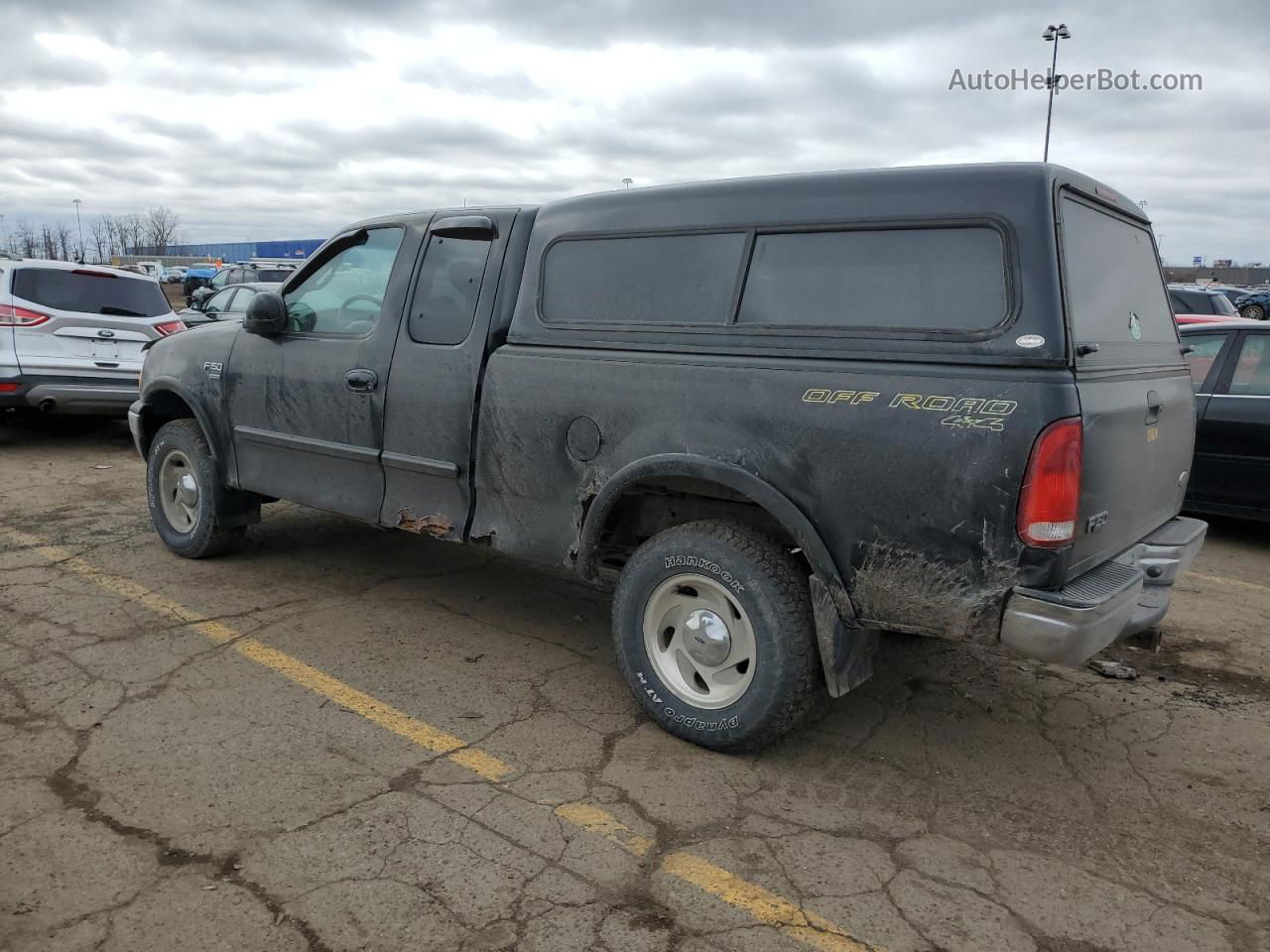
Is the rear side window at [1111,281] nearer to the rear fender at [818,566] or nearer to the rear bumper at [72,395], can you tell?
the rear fender at [818,566]

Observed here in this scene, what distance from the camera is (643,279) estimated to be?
12.8 feet

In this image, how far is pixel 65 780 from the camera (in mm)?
3322

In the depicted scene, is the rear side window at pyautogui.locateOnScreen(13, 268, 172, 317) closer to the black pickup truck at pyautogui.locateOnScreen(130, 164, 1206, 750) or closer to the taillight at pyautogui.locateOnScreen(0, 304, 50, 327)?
the taillight at pyautogui.locateOnScreen(0, 304, 50, 327)

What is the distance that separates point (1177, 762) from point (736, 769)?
170 cm

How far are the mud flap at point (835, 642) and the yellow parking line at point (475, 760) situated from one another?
0.79 metres

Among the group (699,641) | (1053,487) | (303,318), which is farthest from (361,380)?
(1053,487)

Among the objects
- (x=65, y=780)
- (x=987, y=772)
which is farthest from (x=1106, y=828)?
(x=65, y=780)

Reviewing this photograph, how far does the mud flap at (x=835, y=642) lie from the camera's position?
10.8ft

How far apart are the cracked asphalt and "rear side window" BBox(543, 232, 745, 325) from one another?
5.36ft

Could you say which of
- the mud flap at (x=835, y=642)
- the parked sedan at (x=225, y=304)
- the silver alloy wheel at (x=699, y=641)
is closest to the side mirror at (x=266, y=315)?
the silver alloy wheel at (x=699, y=641)

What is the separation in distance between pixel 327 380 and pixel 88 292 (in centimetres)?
597

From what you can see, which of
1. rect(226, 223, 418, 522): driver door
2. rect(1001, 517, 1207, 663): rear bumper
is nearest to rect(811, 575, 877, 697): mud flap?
rect(1001, 517, 1207, 663): rear bumper

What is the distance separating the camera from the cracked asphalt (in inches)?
105

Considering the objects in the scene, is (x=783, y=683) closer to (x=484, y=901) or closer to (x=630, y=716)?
(x=630, y=716)
